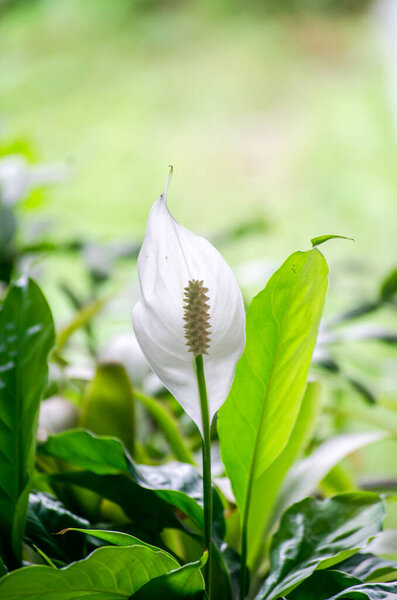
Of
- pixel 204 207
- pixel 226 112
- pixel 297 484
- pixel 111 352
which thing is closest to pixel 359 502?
pixel 297 484

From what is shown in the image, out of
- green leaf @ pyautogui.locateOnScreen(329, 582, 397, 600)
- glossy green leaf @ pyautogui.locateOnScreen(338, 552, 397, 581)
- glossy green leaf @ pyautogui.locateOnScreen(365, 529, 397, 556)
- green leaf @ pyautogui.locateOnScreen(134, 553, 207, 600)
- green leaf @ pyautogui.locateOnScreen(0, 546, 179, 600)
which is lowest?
glossy green leaf @ pyautogui.locateOnScreen(365, 529, 397, 556)

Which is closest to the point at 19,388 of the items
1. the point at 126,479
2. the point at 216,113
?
the point at 126,479

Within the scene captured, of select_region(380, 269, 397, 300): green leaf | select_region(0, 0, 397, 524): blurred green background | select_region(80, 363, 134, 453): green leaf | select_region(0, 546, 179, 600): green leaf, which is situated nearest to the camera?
select_region(0, 546, 179, 600): green leaf

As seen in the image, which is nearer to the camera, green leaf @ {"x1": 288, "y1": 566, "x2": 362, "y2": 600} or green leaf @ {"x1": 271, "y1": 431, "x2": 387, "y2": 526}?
green leaf @ {"x1": 288, "y1": 566, "x2": 362, "y2": 600}

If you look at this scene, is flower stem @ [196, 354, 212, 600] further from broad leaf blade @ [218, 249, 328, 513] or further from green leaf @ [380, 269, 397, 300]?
green leaf @ [380, 269, 397, 300]

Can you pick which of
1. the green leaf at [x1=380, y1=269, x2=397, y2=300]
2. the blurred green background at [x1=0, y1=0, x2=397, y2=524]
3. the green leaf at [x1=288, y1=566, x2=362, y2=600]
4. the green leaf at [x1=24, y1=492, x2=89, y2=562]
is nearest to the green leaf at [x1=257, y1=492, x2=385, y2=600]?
the green leaf at [x1=288, y1=566, x2=362, y2=600]

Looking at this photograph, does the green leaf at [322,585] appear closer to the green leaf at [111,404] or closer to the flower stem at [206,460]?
the flower stem at [206,460]

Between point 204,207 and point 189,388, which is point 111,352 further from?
point 204,207

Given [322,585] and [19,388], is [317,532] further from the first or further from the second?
[19,388]
